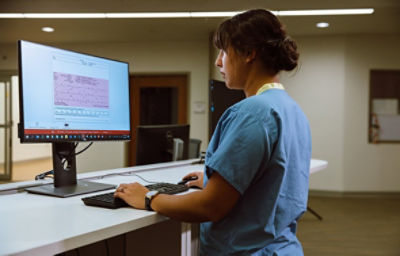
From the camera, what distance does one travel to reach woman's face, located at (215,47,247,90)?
0.91 m

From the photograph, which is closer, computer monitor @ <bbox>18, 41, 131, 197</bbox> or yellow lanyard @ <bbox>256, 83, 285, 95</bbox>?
yellow lanyard @ <bbox>256, 83, 285, 95</bbox>

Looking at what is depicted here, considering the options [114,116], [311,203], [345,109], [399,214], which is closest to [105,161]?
[311,203]

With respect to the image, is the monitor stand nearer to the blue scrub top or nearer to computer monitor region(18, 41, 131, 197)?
computer monitor region(18, 41, 131, 197)

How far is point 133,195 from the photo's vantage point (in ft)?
3.24

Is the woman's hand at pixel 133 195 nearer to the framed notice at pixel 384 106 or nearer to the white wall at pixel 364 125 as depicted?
the white wall at pixel 364 125

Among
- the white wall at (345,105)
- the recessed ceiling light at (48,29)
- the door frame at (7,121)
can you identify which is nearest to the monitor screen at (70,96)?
the white wall at (345,105)

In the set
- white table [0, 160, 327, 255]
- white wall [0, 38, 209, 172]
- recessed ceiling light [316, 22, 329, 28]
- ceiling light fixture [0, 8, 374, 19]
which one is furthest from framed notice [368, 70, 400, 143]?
white table [0, 160, 327, 255]

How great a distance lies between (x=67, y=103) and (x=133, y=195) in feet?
1.39

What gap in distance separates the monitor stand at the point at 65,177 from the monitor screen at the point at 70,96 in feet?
0.21

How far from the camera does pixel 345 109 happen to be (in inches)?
200

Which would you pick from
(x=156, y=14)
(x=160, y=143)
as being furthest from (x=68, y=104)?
(x=156, y=14)

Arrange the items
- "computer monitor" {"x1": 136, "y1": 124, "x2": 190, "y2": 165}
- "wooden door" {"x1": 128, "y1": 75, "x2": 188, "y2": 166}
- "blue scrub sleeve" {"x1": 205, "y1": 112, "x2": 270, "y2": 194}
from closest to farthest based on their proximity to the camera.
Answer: "blue scrub sleeve" {"x1": 205, "y1": 112, "x2": 270, "y2": 194}
"computer monitor" {"x1": 136, "y1": 124, "x2": 190, "y2": 165}
"wooden door" {"x1": 128, "y1": 75, "x2": 188, "y2": 166}

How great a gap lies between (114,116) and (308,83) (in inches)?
170

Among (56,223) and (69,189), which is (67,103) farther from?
(56,223)
